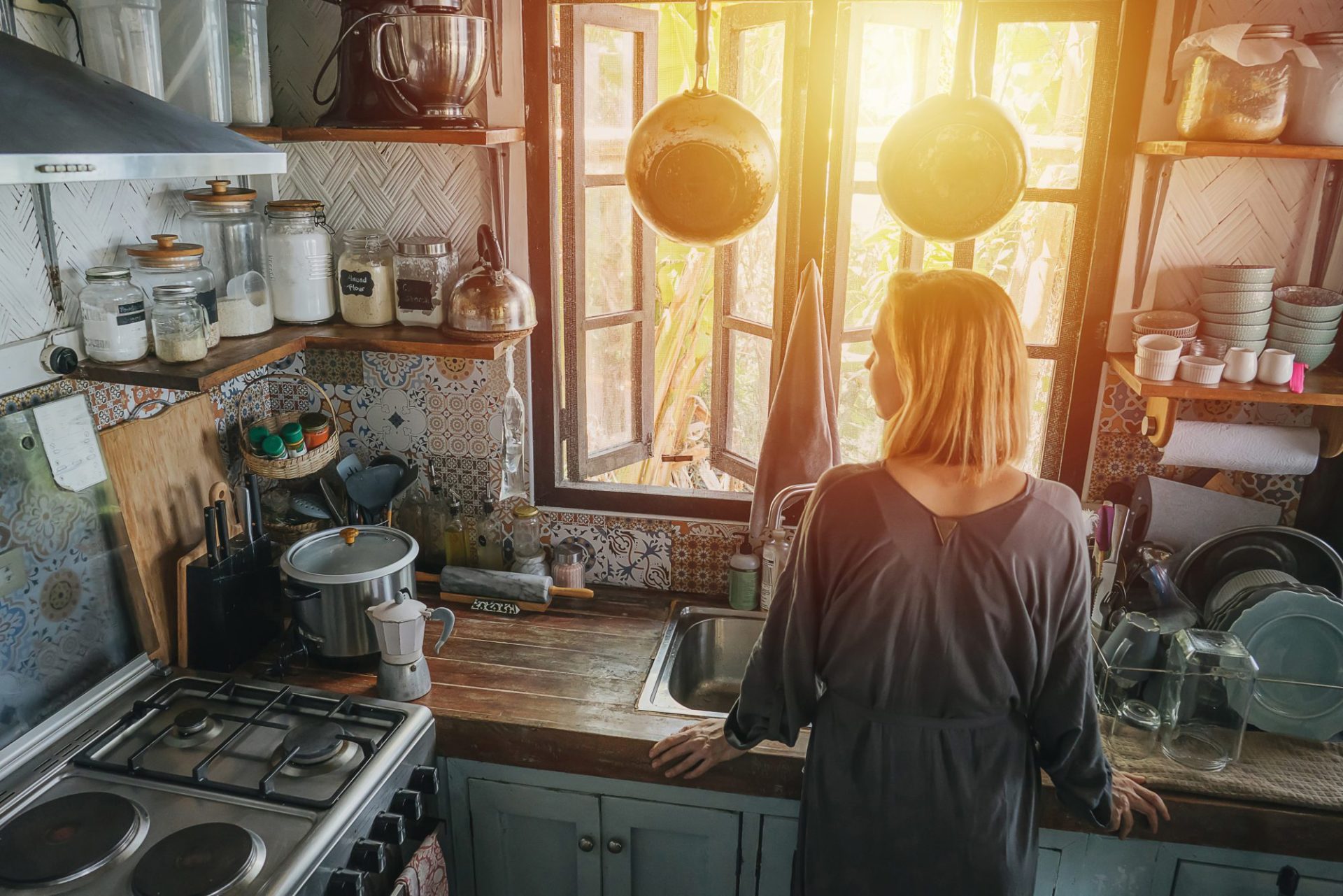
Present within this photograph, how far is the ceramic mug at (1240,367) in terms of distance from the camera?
1.78m

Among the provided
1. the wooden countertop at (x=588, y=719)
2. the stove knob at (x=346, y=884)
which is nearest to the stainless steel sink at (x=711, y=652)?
the wooden countertop at (x=588, y=719)

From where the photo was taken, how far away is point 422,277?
2.02 metres

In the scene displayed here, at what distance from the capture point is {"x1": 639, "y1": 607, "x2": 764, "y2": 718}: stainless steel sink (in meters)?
2.16

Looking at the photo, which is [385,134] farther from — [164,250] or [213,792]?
[213,792]

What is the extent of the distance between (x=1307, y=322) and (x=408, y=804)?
186cm

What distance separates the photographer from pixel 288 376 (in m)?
2.12

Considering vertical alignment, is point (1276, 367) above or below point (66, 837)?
above

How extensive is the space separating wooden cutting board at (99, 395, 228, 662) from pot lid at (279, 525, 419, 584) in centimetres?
23

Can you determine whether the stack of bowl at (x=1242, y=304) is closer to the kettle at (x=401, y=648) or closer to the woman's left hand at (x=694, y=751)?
the woman's left hand at (x=694, y=751)

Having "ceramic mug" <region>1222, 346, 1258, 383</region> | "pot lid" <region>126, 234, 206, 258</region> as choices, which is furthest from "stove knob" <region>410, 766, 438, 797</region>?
"ceramic mug" <region>1222, 346, 1258, 383</region>

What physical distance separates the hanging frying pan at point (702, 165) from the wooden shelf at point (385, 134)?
0.28 meters

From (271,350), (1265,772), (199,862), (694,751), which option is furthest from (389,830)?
(1265,772)

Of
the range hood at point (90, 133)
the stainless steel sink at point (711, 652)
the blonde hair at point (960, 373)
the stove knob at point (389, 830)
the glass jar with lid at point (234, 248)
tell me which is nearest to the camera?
the range hood at point (90, 133)

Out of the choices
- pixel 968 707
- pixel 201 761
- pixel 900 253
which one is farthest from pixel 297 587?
pixel 900 253
